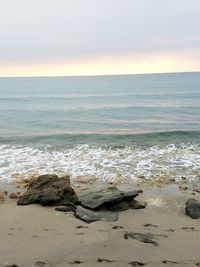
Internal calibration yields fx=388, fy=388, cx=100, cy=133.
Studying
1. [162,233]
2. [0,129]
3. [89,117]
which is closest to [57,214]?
[162,233]

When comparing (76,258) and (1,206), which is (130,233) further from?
(1,206)

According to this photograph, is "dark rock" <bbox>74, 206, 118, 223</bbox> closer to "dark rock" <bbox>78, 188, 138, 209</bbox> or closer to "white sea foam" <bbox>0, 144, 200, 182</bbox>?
"dark rock" <bbox>78, 188, 138, 209</bbox>

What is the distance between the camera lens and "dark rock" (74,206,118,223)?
784 cm

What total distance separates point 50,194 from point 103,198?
1.29 metres

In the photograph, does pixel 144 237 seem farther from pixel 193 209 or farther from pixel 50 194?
pixel 50 194

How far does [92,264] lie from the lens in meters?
5.74

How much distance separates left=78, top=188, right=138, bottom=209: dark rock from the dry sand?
42cm

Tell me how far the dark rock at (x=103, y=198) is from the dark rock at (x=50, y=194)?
30cm

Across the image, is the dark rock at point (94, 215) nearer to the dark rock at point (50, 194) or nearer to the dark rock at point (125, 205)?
the dark rock at point (125, 205)

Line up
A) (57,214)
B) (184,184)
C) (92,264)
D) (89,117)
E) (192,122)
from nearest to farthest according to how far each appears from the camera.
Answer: (92,264)
(57,214)
(184,184)
(192,122)
(89,117)

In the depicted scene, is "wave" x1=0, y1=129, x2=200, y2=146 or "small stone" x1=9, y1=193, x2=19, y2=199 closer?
"small stone" x1=9, y1=193, x2=19, y2=199

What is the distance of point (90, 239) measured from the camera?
677cm

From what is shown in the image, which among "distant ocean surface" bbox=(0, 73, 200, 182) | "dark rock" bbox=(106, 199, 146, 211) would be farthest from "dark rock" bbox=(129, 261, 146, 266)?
"distant ocean surface" bbox=(0, 73, 200, 182)

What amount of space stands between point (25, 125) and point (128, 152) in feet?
42.6
